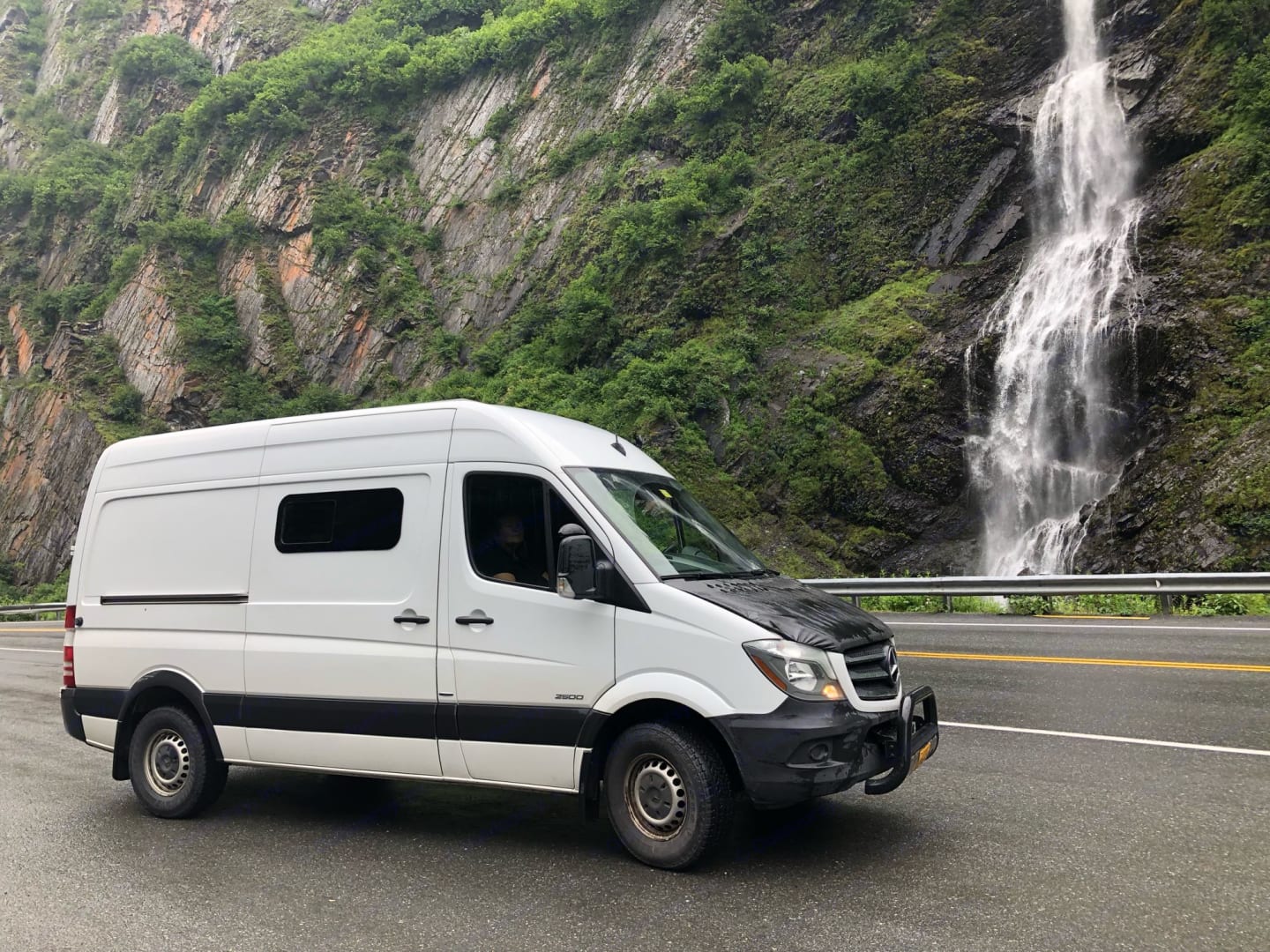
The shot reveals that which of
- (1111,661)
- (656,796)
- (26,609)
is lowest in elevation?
(26,609)

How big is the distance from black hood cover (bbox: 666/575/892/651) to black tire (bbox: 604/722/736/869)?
685 millimetres

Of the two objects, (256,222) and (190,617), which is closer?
(190,617)

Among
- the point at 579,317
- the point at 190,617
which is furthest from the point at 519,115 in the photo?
the point at 190,617

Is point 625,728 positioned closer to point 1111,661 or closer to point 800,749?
point 800,749

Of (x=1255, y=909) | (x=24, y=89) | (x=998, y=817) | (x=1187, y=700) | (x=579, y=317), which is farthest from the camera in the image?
(x=24, y=89)

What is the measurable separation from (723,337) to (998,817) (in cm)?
2485

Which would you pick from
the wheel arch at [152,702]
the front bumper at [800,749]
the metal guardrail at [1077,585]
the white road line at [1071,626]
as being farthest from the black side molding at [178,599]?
the white road line at [1071,626]

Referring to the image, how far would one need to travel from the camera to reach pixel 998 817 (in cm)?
531

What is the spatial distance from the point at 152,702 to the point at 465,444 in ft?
10.4

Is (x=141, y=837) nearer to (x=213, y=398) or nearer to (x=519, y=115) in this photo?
(x=213, y=398)

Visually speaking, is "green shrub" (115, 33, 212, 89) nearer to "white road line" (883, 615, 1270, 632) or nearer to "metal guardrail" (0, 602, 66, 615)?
"metal guardrail" (0, 602, 66, 615)

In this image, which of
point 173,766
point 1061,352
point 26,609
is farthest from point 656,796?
point 26,609

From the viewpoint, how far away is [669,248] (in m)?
32.7

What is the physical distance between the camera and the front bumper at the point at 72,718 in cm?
687
